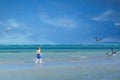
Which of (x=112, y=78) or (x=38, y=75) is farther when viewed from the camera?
(x=38, y=75)

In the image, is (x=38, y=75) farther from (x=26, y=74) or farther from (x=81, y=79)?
(x=81, y=79)

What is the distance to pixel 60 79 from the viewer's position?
50.5 ft

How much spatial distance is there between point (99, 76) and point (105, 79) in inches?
40.4

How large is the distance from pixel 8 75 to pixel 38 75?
145cm

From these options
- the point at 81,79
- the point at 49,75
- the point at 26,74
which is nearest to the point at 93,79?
the point at 81,79

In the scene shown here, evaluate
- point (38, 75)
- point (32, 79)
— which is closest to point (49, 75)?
point (38, 75)

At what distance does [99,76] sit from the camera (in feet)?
54.3

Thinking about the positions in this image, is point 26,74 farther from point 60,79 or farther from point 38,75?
point 60,79

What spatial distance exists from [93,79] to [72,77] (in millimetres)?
1153

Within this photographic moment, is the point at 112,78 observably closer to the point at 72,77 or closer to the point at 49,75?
the point at 72,77

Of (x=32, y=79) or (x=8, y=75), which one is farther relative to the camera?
(x=8, y=75)

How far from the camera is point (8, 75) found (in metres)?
17.0

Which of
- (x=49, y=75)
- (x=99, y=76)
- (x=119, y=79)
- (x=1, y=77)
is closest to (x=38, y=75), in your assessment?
(x=49, y=75)

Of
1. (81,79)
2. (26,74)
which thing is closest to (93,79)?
(81,79)
